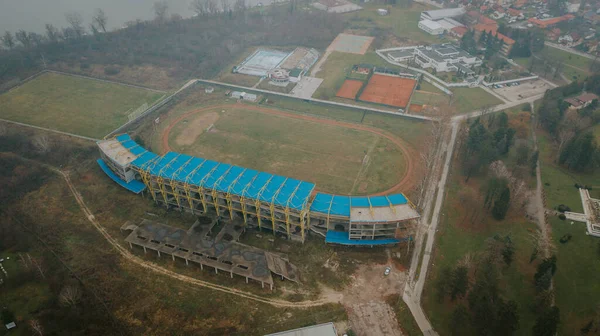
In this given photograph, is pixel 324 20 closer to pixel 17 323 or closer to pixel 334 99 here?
pixel 334 99

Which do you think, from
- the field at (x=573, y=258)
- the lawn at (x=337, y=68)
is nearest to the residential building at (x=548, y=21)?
the lawn at (x=337, y=68)

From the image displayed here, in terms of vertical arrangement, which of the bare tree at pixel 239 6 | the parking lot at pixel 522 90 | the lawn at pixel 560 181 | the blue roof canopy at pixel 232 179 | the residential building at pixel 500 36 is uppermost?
the bare tree at pixel 239 6

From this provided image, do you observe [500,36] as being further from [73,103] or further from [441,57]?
[73,103]

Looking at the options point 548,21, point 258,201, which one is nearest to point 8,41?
point 258,201

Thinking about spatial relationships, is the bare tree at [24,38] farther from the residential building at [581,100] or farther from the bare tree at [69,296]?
the residential building at [581,100]

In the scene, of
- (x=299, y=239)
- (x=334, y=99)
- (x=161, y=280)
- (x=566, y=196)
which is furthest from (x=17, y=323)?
(x=566, y=196)

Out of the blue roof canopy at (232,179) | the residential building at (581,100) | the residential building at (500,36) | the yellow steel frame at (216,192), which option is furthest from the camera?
the residential building at (500,36)
